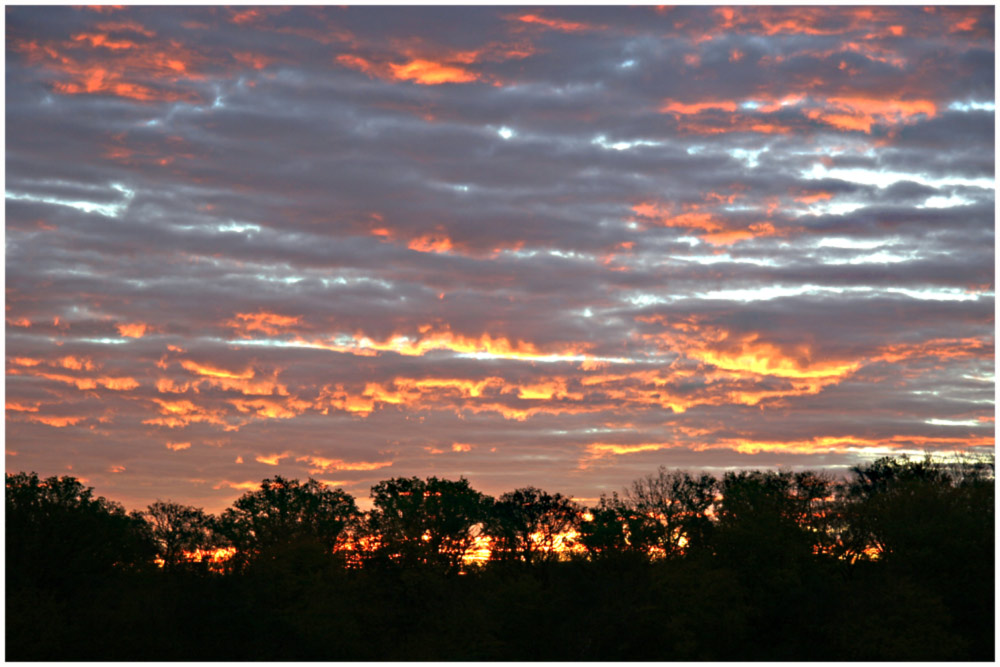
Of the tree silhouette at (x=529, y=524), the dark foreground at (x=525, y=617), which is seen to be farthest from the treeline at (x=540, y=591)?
the tree silhouette at (x=529, y=524)

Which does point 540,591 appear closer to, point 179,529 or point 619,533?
point 619,533

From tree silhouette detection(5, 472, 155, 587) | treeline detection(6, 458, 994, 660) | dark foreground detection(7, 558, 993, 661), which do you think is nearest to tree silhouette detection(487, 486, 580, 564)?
treeline detection(6, 458, 994, 660)

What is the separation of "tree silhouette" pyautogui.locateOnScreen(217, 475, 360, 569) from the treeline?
0.49m

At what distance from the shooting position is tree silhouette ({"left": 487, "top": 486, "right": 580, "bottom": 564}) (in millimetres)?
103938

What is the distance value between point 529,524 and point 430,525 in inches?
1077

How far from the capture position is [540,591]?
81.8 metres

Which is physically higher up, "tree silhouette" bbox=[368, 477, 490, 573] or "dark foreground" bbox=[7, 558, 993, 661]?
"tree silhouette" bbox=[368, 477, 490, 573]

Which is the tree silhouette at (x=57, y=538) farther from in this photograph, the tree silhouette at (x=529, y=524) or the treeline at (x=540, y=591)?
the tree silhouette at (x=529, y=524)

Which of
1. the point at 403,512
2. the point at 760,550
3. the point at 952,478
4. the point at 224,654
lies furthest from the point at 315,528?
the point at 952,478

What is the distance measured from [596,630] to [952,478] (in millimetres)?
52327

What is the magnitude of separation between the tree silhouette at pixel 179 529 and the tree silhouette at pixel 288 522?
7.33 feet

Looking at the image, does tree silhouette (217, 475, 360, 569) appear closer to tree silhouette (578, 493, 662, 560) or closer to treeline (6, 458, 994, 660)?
treeline (6, 458, 994, 660)

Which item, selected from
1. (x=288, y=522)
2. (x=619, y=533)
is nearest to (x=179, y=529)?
(x=288, y=522)

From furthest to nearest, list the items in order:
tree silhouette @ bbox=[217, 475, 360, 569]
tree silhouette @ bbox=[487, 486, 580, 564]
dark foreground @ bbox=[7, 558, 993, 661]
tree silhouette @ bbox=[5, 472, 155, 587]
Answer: tree silhouette @ bbox=[487, 486, 580, 564]
tree silhouette @ bbox=[217, 475, 360, 569]
tree silhouette @ bbox=[5, 472, 155, 587]
dark foreground @ bbox=[7, 558, 993, 661]
